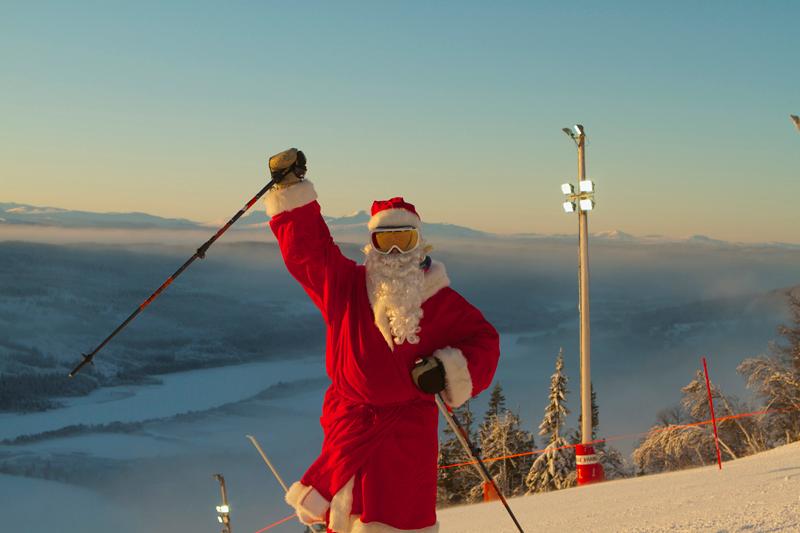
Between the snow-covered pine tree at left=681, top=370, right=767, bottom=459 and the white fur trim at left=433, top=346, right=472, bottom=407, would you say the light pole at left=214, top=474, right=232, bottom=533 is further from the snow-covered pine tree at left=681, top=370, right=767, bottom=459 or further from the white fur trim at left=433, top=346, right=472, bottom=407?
the snow-covered pine tree at left=681, top=370, right=767, bottom=459

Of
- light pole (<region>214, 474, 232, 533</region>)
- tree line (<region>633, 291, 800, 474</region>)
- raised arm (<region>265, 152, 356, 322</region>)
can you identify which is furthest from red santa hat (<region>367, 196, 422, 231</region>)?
tree line (<region>633, 291, 800, 474</region>)

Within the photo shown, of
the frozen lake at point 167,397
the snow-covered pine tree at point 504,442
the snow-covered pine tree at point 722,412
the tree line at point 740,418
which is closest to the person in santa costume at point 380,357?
the tree line at point 740,418

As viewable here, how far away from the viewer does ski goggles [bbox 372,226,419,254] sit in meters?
3.87

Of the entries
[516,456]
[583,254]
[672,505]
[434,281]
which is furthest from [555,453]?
[434,281]

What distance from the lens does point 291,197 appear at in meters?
3.80

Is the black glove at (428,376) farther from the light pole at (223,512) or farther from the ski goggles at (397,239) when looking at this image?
the light pole at (223,512)

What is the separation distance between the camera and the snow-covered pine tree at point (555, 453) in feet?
68.1

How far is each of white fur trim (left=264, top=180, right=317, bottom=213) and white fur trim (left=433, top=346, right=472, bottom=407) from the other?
909 millimetres

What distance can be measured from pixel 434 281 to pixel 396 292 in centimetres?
24

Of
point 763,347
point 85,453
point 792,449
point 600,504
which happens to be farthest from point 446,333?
point 85,453

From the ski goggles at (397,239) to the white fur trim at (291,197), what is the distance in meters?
0.36

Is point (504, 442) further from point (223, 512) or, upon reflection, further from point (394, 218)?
point (394, 218)

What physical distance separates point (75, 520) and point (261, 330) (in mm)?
58205

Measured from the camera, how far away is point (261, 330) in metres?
169
